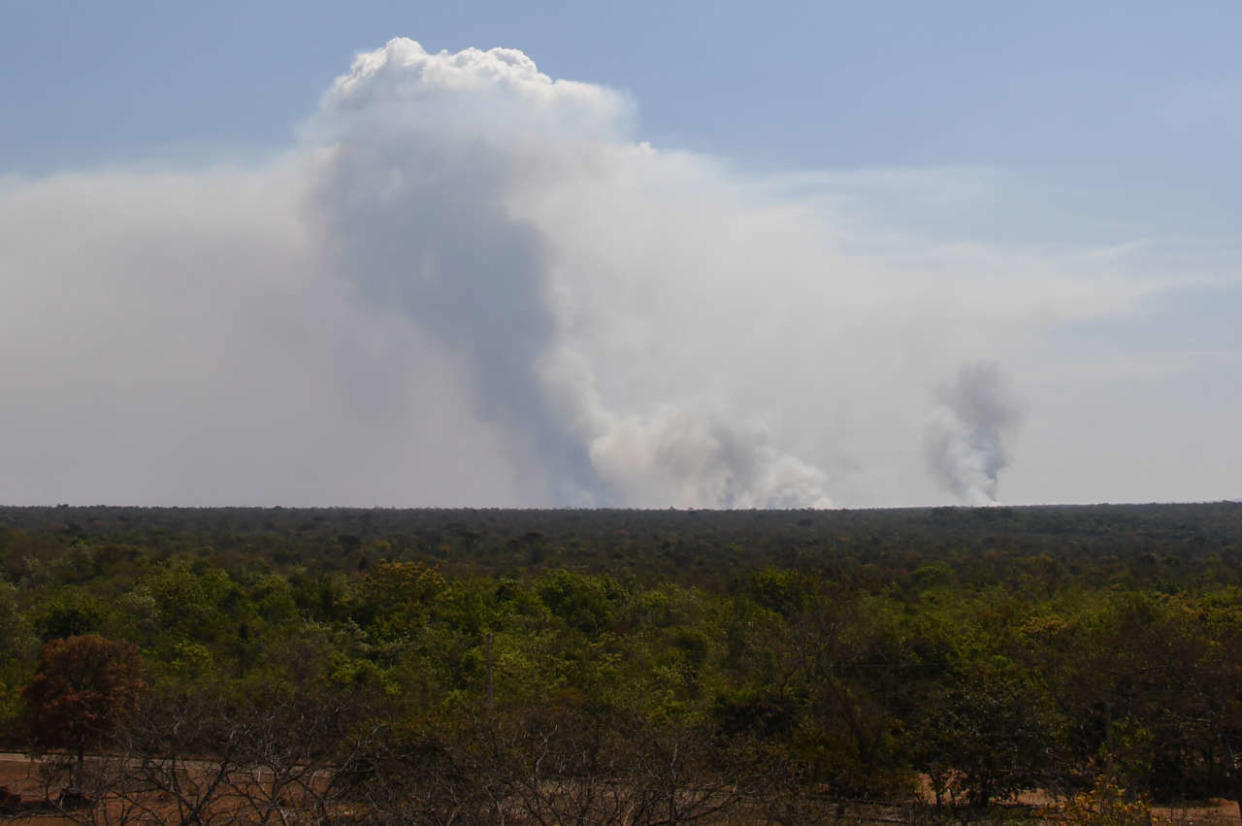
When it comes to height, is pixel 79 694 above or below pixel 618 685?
above

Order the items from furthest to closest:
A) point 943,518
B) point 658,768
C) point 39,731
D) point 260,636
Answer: point 943,518, point 260,636, point 39,731, point 658,768

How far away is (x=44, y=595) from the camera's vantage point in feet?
172

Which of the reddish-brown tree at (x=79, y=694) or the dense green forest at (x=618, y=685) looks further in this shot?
the reddish-brown tree at (x=79, y=694)

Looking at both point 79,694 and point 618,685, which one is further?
point 618,685

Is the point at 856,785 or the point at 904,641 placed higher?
the point at 904,641

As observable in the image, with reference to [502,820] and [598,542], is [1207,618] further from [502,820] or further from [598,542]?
[598,542]

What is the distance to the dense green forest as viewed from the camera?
19.1 m

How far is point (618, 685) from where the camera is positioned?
36.9 m

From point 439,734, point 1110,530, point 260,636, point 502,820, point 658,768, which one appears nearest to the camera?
point 502,820

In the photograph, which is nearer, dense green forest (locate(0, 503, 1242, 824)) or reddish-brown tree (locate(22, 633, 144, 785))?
dense green forest (locate(0, 503, 1242, 824))

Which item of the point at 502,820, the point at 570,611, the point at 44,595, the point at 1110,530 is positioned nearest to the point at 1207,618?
the point at 570,611

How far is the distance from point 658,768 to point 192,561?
177 ft

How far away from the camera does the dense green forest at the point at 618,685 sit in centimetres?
1914

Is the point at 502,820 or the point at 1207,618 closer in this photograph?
the point at 502,820
